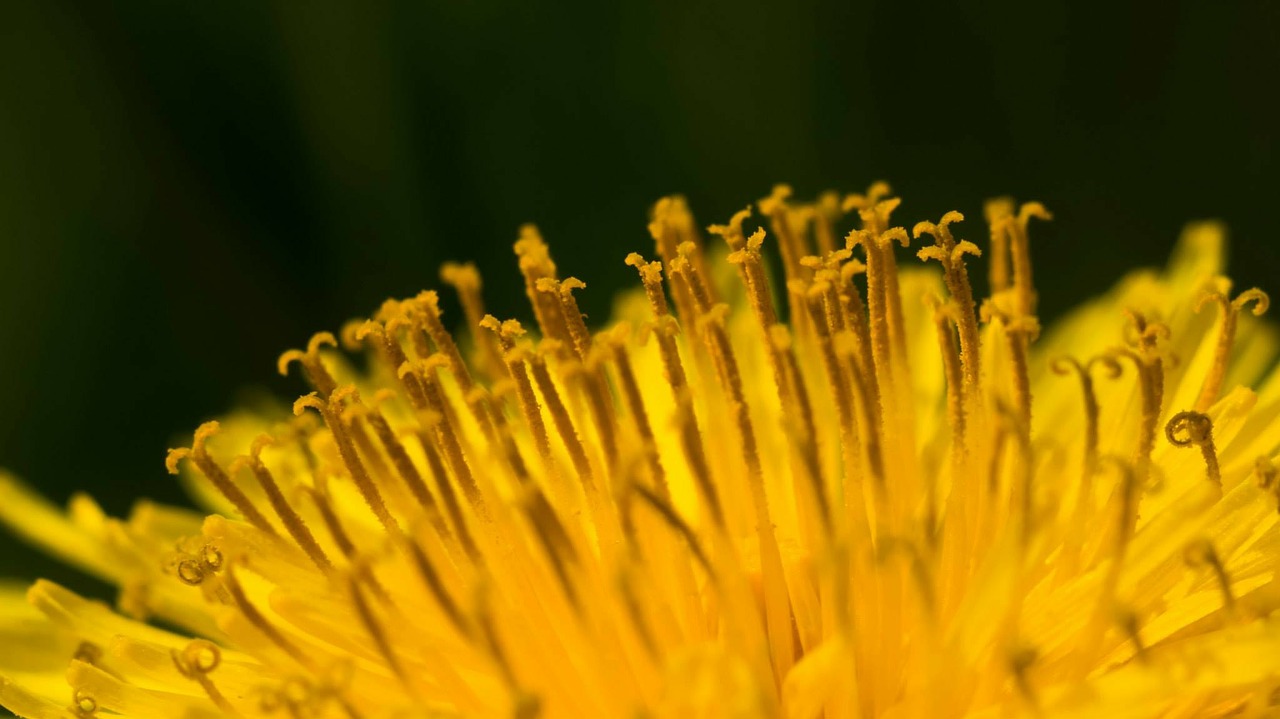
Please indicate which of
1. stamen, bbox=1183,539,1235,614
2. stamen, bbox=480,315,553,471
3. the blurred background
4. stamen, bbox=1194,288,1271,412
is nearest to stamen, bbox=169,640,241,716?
stamen, bbox=480,315,553,471

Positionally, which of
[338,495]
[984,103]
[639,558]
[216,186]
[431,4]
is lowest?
[639,558]

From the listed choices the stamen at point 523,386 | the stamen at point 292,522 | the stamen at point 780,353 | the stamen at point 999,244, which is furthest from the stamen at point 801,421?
the stamen at point 292,522

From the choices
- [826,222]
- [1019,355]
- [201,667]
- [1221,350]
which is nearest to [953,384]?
[1019,355]

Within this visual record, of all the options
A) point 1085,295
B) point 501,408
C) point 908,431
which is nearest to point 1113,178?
point 1085,295

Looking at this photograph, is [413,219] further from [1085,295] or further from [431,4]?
[1085,295]

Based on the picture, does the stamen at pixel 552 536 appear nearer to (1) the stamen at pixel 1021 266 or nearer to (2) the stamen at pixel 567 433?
(2) the stamen at pixel 567 433

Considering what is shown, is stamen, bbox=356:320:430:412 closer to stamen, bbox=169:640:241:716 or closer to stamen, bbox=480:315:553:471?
stamen, bbox=480:315:553:471

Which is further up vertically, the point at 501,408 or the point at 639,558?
the point at 501,408

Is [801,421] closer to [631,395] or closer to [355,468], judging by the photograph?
[631,395]
